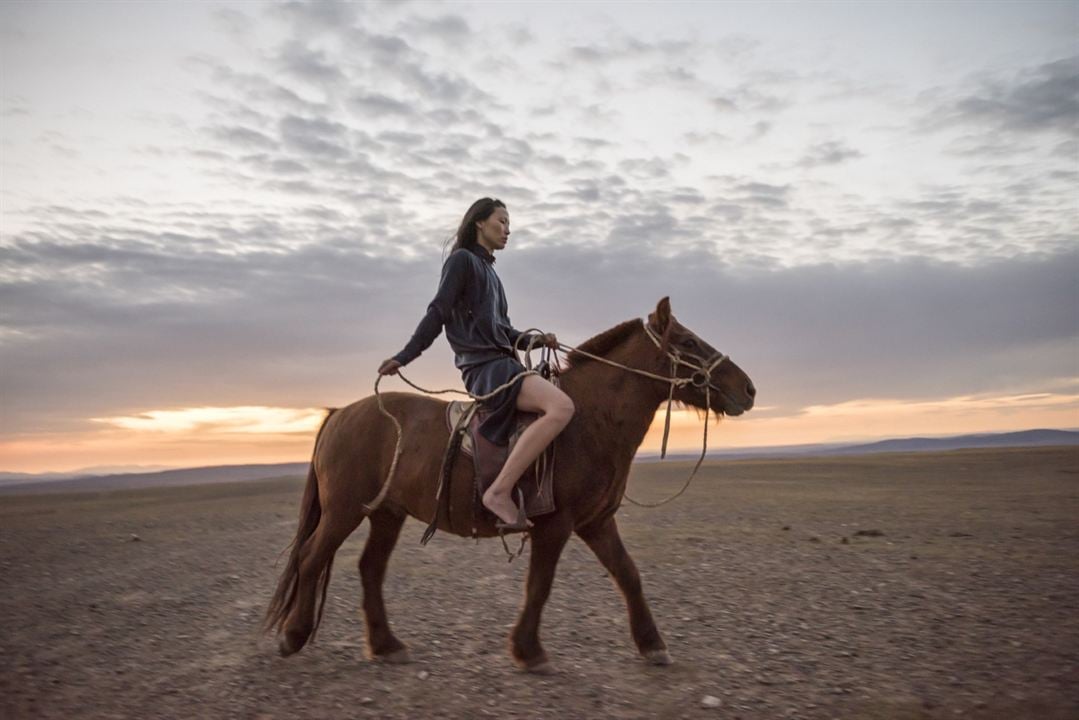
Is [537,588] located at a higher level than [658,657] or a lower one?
higher

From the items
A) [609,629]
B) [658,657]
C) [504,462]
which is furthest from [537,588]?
[609,629]

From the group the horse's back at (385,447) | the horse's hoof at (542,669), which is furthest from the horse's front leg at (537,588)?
the horse's back at (385,447)

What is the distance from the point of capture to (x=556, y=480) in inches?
221

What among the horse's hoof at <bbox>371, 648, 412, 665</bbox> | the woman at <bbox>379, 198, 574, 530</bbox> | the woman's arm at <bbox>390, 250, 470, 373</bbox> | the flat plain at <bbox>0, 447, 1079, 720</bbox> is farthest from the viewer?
the horse's hoof at <bbox>371, 648, 412, 665</bbox>

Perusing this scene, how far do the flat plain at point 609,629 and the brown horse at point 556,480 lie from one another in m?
0.39

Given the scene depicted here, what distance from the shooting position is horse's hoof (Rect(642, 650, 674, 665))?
19.1 feet

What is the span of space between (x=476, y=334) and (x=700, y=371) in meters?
1.80

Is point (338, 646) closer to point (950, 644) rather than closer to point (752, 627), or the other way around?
point (752, 627)

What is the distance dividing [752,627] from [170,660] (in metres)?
5.15

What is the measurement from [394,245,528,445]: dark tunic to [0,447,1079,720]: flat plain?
2.04m

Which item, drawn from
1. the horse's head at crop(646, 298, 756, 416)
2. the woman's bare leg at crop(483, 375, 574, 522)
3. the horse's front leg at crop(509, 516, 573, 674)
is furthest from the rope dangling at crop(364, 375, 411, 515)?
the horse's head at crop(646, 298, 756, 416)

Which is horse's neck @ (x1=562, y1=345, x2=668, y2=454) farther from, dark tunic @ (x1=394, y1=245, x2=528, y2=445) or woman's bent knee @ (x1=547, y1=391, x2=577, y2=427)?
dark tunic @ (x1=394, y1=245, x2=528, y2=445)

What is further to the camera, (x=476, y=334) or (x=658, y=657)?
(x=476, y=334)

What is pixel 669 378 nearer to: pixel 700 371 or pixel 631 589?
pixel 700 371
